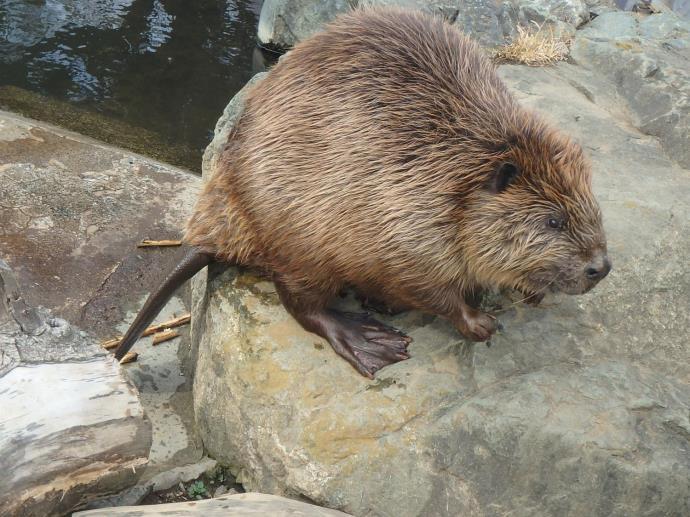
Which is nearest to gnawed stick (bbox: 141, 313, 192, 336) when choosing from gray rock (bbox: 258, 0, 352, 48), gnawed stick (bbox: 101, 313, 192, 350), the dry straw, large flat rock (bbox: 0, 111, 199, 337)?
gnawed stick (bbox: 101, 313, 192, 350)

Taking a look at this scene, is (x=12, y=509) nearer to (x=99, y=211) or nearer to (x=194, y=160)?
(x=99, y=211)

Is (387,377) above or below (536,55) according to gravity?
below

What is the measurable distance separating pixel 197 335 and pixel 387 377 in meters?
1.22

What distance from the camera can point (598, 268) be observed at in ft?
9.71

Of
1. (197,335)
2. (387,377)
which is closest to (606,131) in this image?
(387,377)

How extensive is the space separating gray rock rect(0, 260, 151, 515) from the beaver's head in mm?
1514

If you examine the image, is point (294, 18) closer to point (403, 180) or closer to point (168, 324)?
point (168, 324)

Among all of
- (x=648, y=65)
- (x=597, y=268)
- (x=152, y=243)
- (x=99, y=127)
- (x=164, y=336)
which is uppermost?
(x=648, y=65)

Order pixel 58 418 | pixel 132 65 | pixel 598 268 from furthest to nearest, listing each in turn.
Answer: pixel 132 65 < pixel 598 268 < pixel 58 418

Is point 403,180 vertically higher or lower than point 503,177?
lower

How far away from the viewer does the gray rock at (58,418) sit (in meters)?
2.73

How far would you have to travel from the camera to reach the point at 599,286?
11.5 feet

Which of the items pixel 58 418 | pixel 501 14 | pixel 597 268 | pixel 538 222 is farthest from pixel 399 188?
pixel 501 14

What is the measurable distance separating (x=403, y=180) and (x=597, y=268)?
2.67ft
